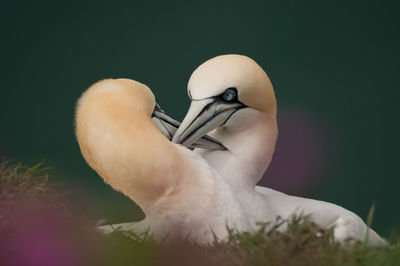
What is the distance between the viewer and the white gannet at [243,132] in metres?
2.11

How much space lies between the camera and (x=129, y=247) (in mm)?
1491

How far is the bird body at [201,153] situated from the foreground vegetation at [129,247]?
0.21 m

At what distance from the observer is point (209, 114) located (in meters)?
2.12

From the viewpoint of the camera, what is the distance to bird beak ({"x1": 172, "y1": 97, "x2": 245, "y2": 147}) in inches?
83.0

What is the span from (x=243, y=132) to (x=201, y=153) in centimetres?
18

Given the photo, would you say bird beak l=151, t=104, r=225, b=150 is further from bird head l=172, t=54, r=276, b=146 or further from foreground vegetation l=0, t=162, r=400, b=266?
foreground vegetation l=0, t=162, r=400, b=266

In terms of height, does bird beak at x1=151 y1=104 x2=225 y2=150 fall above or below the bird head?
below

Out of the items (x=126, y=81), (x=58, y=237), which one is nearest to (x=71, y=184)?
(x=126, y=81)

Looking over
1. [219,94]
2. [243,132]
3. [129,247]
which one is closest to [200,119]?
[219,94]

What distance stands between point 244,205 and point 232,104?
13.6 inches

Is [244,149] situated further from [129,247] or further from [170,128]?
A: [129,247]

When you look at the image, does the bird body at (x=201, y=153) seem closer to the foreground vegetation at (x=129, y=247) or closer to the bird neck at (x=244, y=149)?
the bird neck at (x=244, y=149)

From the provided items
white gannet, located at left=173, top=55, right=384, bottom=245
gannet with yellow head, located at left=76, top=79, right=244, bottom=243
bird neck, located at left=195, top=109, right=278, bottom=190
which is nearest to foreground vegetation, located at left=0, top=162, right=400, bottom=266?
gannet with yellow head, located at left=76, top=79, right=244, bottom=243

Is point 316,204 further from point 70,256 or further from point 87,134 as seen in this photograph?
point 70,256
